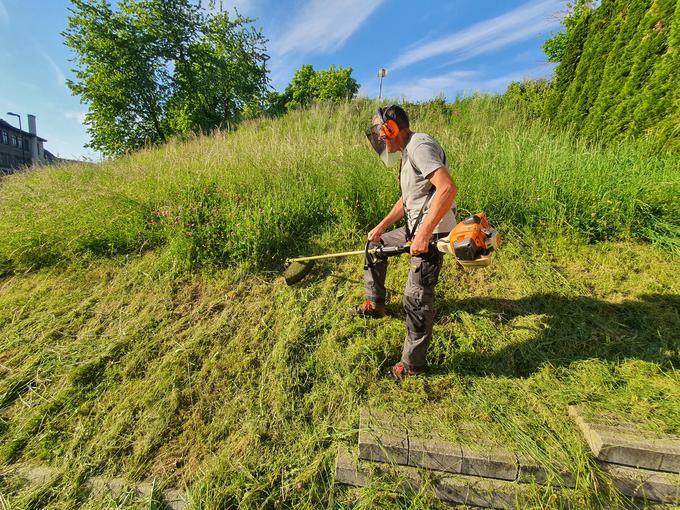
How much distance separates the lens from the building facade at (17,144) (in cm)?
4072

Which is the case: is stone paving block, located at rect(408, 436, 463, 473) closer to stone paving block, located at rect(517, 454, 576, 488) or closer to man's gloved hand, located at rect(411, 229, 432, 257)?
stone paving block, located at rect(517, 454, 576, 488)

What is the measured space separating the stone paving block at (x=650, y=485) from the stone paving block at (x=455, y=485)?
0.55 m

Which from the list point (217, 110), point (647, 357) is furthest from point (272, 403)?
point (217, 110)

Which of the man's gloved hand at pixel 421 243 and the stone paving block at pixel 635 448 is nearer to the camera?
the stone paving block at pixel 635 448

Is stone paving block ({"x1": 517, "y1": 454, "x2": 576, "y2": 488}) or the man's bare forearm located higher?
the man's bare forearm

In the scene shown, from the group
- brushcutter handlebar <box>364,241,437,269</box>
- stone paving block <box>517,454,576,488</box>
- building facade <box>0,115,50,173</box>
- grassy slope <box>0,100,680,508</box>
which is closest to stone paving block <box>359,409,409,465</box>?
grassy slope <box>0,100,680,508</box>

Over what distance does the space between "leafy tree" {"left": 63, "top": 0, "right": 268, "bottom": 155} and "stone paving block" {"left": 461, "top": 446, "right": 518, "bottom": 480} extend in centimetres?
1176

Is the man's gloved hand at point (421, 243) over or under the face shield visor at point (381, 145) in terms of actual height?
under

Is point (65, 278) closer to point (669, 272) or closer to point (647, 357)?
point (647, 357)

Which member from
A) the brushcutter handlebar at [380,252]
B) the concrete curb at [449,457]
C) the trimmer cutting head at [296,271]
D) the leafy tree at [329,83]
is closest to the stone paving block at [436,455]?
the concrete curb at [449,457]

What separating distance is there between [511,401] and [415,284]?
3.26 ft

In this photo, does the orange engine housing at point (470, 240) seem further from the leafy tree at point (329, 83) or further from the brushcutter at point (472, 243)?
the leafy tree at point (329, 83)

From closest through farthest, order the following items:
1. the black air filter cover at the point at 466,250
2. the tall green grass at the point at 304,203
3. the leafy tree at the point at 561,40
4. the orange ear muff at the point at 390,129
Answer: the black air filter cover at the point at 466,250 < the orange ear muff at the point at 390,129 < the tall green grass at the point at 304,203 < the leafy tree at the point at 561,40

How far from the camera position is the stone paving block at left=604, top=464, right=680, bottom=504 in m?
1.60
